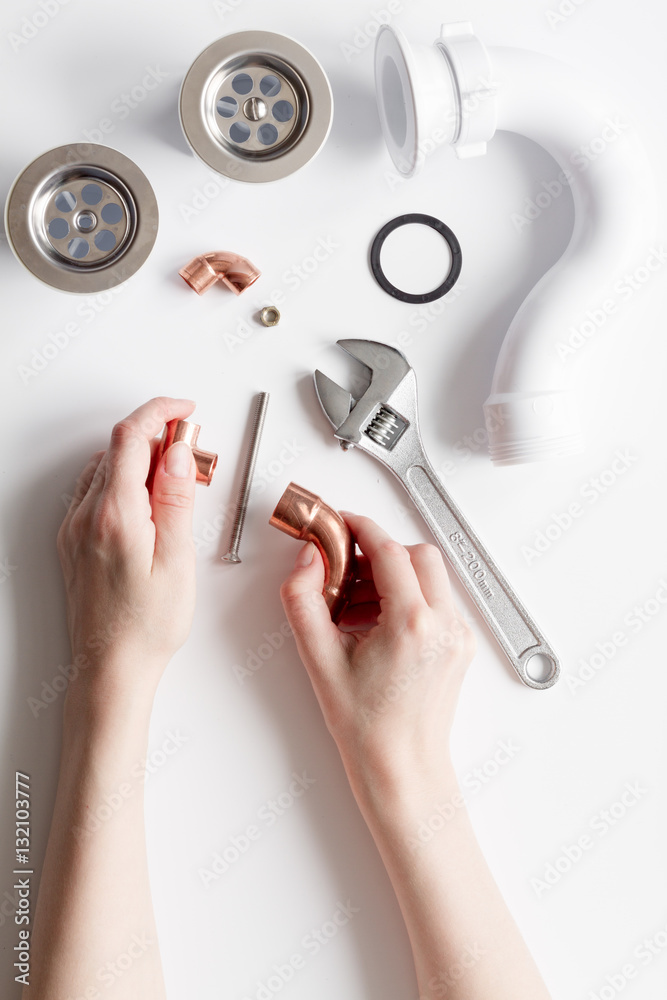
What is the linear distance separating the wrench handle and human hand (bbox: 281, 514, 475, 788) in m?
0.08

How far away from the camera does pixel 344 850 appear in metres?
1.20

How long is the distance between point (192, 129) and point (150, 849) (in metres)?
1.18

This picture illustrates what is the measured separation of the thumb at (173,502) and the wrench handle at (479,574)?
1.24 feet

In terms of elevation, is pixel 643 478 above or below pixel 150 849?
above

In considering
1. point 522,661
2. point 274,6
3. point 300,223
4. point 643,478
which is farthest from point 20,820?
point 274,6

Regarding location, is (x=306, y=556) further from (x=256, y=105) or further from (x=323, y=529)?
(x=256, y=105)

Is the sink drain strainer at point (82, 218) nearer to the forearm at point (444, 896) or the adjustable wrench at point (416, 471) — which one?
the adjustable wrench at point (416, 471)

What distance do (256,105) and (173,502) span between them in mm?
660

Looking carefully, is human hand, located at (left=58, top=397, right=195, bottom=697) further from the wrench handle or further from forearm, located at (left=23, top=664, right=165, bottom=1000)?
the wrench handle

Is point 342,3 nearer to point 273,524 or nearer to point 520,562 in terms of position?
point 273,524

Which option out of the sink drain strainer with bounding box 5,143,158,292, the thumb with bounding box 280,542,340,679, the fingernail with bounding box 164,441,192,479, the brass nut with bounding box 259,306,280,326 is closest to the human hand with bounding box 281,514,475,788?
the thumb with bounding box 280,542,340,679

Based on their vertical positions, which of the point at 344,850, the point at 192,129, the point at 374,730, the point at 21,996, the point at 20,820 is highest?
the point at 192,129

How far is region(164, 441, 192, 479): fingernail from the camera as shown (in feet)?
3.65

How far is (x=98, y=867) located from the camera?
1059 mm
